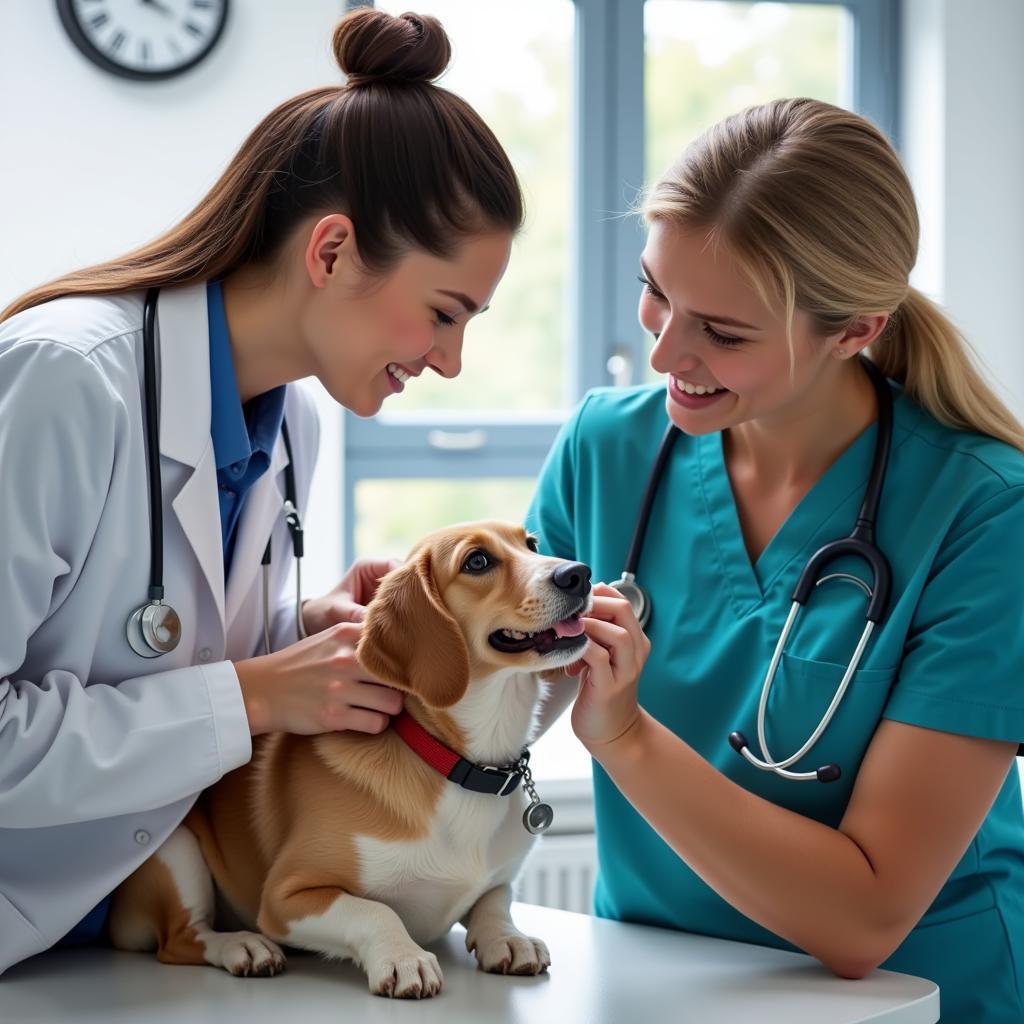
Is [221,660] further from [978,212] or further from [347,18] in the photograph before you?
[978,212]

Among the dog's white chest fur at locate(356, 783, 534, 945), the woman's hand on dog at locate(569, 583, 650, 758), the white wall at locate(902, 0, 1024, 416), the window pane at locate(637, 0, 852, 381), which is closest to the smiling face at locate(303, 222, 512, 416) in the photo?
the woman's hand on dog at locate(569, 583, 650, 758)

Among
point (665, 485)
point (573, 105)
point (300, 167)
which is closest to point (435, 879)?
point (665, 485)

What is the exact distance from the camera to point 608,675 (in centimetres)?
125

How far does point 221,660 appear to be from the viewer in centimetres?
131

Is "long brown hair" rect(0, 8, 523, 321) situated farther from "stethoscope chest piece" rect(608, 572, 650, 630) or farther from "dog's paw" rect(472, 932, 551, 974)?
"dog's paw" rect(472, 932, 551, 974)

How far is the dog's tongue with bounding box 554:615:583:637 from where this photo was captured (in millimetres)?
1270

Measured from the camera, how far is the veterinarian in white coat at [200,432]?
1132mm

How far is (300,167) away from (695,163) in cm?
46

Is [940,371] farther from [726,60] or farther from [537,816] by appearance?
[726,60]

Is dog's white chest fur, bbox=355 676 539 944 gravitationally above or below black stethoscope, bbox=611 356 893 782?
below

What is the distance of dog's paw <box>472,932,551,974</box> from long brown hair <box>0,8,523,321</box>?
2.25 ft

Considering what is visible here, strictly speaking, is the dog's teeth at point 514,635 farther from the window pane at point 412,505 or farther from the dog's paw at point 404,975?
the window pane at point 412,505

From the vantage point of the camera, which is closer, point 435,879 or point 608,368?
point 435,879

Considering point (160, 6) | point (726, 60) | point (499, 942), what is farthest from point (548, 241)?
point (499, 942)
